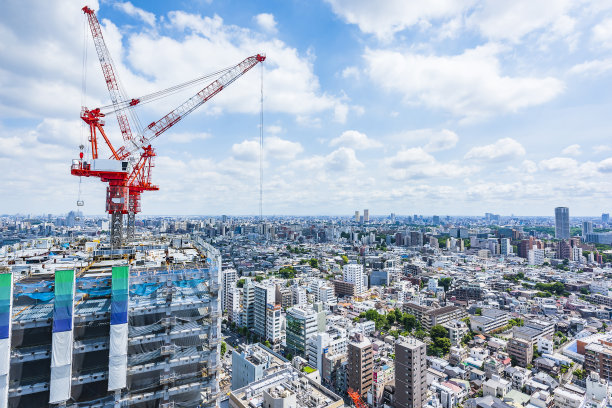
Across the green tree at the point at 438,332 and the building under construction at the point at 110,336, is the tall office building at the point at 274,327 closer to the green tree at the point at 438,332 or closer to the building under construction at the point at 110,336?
the green tree at the point at 438,332

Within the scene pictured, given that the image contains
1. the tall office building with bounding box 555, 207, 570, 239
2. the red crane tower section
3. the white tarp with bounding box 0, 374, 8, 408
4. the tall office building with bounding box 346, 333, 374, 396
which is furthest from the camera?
the tall office building with bounding box 555, 207, 570, 239

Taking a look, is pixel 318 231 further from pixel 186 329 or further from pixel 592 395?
pixel 186 329

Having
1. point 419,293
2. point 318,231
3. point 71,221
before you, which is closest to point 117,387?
point 419,293

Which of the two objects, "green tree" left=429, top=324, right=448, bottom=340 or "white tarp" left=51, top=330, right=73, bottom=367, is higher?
"white tarp" left=51, top=330, right=73, bottom=367

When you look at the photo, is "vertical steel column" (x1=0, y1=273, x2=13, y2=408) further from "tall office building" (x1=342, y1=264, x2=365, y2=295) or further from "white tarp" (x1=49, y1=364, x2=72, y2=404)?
"tall office building" (x1=342, y1=264, x2=365, y2=295)

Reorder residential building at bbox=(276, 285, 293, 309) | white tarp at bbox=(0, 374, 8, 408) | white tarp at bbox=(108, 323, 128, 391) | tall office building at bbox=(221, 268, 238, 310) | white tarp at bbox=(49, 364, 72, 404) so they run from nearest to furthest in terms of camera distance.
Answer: white tarp at bbox=(0, 374, 8, 408) → white tarp at bbox=(49, 364, 72, 404) → white tarp at bbox=(108, 323, 128, 391) → tall office building at bbox=(221, 268, 238, 310) → residential building at bbox=(276, 285, 293, 309)

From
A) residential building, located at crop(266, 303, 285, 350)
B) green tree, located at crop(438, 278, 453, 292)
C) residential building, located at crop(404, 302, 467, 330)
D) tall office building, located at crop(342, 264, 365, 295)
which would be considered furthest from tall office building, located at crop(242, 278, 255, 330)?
green tree, located at crop(438, 278, 453, 292)

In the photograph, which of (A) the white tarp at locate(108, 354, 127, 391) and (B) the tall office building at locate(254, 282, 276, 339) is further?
(B) the tall office building at locate(254, 282, 276, 339)
